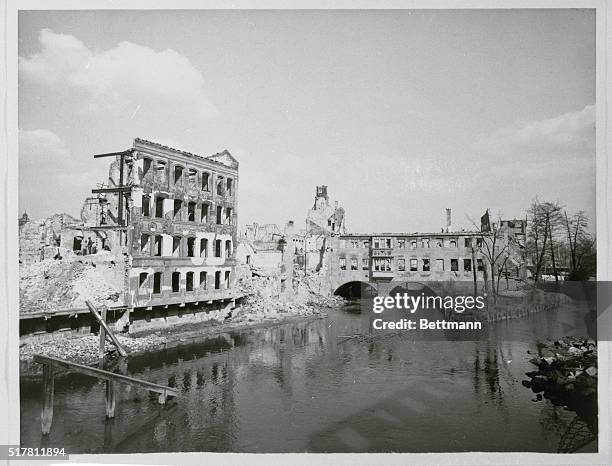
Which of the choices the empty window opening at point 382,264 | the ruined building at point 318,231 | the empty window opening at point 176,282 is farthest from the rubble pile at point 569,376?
the empty window opening at point 176,282

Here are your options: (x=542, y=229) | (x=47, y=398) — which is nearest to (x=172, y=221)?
(x=47, y=398)

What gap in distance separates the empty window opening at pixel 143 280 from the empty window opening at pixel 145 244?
0.30 metres

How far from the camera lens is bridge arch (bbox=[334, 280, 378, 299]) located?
5.14 meters

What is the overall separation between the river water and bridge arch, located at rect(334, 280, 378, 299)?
261 millimetres

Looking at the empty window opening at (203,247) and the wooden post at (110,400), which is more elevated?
the empty window opening at (203,247)

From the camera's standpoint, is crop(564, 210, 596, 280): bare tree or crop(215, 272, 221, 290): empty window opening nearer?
crop(564, 210, 596, 280): bare tree

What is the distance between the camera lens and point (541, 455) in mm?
4570

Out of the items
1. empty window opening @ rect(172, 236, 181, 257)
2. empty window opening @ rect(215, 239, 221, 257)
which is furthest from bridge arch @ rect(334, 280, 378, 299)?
empty window opening @ rect(172, 236, 181, 257)

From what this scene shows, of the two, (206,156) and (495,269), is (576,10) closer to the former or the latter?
(495,269)

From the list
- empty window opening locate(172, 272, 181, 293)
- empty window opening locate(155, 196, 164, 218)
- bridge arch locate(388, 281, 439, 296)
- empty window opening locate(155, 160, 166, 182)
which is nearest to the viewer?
bridge arch locate(388, 281, 439, 296)

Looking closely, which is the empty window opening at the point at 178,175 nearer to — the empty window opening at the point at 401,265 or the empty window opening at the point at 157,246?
the empty window opening at the point at 157,246

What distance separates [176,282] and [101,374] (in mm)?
1473

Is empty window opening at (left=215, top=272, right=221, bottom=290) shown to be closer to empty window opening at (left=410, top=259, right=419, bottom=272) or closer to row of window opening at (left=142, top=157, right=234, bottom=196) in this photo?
row of window opening at (left=142, top=157, right=234, bottom=196)

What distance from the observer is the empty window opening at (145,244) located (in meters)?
5.34
